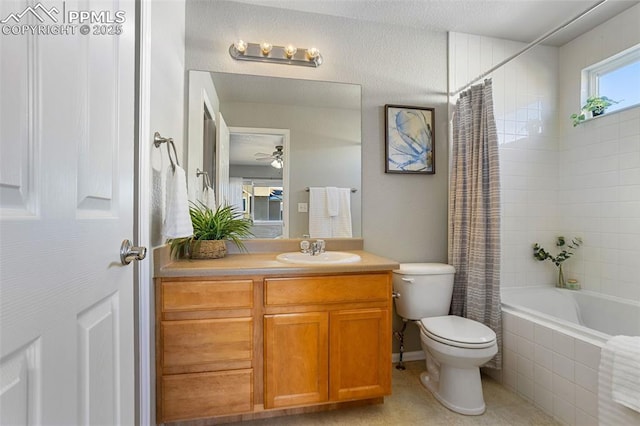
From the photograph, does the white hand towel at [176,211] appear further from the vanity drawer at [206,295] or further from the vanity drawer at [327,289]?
the vanity drawer at [327,289]

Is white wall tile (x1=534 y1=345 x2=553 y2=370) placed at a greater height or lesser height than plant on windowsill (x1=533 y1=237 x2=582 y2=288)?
lesser

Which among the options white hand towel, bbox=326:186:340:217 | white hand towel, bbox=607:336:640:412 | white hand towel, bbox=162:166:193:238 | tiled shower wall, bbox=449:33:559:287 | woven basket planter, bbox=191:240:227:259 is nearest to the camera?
white hand towel, bbox=607:336:640:412

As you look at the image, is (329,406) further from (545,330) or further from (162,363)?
(545,330)

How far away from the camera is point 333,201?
82.8 inches

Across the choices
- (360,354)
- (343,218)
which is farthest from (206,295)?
(343,218)

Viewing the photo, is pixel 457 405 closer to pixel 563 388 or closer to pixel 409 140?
pixel 563 388

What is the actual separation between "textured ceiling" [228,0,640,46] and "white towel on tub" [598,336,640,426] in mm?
2122

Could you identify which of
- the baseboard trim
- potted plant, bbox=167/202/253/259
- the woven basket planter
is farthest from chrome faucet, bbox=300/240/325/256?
the baseboard trim

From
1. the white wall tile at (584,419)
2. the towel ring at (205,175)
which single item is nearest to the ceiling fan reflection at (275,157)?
the towel ring at (205,175)

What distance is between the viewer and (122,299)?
0.87 m

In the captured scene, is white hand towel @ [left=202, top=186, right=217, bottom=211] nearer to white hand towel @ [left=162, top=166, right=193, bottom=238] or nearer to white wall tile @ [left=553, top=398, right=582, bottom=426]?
white hand towel @ [left=162, top=166, right=193, bottom=238]

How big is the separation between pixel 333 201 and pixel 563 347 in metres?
1.54

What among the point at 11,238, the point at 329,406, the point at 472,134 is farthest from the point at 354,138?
the point at 11,238

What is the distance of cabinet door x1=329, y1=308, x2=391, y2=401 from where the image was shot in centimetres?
153
